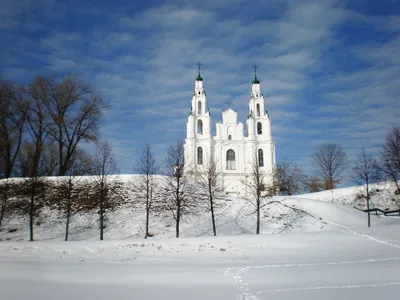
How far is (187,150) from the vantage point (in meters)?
45.8

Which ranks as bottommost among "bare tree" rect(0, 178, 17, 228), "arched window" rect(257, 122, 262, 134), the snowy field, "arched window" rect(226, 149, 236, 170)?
the snowy field

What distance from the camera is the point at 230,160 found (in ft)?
157

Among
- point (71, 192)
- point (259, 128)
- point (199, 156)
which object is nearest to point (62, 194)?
point (71, 192)

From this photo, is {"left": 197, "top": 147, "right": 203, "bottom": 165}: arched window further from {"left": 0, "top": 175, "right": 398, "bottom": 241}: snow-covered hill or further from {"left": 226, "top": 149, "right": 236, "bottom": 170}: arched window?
{"left": 0, "top": 175, "right": 398, "bottom": 241}: snow-covered hill

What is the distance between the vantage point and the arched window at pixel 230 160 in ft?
156

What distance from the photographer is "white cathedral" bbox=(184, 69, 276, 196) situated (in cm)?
4575

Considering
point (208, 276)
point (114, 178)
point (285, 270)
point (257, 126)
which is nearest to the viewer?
point (208, 276)

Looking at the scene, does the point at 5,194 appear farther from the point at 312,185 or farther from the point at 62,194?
the point at 312,185

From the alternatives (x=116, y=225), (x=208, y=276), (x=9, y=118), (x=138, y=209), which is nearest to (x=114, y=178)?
(x=138, y=209)

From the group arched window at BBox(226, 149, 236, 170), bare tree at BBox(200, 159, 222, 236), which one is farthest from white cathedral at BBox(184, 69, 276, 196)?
bare tree at BBox(200, 159, 222, 236)

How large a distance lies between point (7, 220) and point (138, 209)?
10.0m

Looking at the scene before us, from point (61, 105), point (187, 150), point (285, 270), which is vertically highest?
point (61, 105)

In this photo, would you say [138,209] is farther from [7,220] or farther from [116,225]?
[7,220]

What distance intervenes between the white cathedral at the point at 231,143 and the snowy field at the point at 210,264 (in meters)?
21.0
